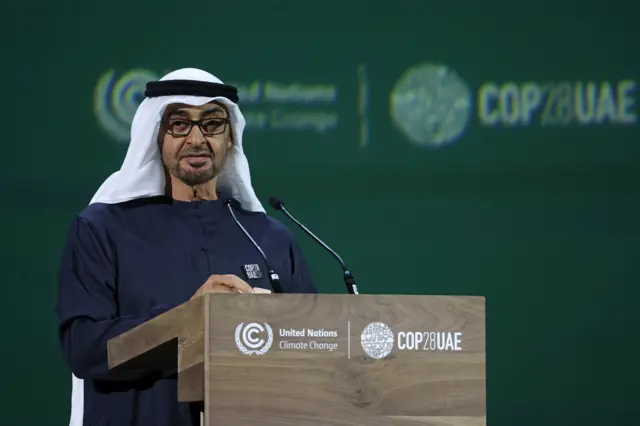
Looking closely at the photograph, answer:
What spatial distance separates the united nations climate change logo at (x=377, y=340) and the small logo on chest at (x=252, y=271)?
89cm

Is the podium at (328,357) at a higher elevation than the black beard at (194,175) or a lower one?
lower

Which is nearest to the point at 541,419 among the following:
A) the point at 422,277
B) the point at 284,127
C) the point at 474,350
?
the point at 422,277

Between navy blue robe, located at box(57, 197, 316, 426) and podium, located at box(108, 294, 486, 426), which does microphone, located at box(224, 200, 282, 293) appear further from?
podium, located at box(108, 294, 486, 426)

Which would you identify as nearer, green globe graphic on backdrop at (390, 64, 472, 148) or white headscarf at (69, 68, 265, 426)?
white headscarf at (69, 68, 265, 426)

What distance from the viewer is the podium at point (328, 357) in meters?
2.62

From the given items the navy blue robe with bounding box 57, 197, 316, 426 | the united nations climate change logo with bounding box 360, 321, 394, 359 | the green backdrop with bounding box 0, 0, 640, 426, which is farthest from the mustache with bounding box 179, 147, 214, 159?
the green backdrop with bounding box 0, 0, 640, 426

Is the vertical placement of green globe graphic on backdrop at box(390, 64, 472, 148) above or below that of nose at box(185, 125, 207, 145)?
above

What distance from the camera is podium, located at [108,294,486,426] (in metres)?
2.62

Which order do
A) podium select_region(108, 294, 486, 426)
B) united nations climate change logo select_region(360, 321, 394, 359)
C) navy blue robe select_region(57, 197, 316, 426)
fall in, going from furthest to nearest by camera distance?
navy blue robe select_region(57, 197, 316, 426) → united nations climate change logo select_region(360, 321, 394, 359) → podium select_region(108, 294, 486, 426)

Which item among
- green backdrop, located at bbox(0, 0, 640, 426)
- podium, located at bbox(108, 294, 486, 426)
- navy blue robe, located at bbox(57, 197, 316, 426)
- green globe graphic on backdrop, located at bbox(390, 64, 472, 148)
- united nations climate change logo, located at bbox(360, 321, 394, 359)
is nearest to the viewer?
podium, located at bbox(108, 294, 486, 426)

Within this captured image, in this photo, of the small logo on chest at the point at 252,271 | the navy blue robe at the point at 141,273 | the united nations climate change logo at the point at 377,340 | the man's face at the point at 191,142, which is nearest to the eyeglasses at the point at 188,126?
the man's face at the point at 191,142

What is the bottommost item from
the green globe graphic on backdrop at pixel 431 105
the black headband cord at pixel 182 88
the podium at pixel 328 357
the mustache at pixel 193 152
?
the podium at pixel 328 357

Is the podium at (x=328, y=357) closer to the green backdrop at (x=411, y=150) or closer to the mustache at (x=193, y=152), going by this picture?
the mustache at (x=193, y=152)

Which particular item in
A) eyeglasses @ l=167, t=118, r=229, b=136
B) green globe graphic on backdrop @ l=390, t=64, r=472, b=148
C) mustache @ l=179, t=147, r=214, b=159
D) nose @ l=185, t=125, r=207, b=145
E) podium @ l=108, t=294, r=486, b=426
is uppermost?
green globe graphic on backdrop @ l=390, t=64, r=472, b=148
